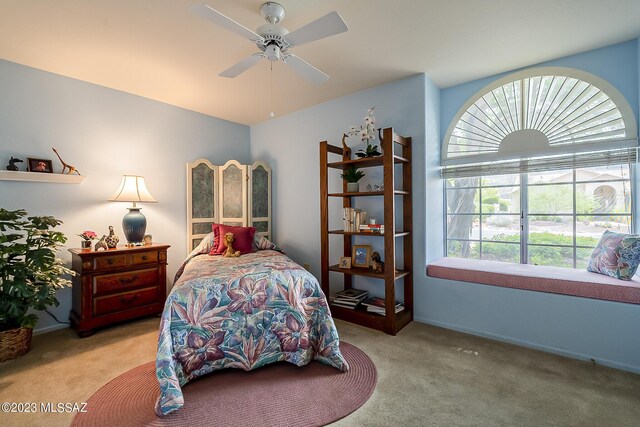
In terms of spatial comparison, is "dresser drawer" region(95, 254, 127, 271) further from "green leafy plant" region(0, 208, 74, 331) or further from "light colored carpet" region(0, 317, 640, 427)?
"light colored carpet" region(0, 317, 640, 427)

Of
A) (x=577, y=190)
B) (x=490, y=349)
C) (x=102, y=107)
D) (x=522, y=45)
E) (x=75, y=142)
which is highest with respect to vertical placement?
(x=522, y=45)

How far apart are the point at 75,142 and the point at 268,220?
2.25 meters

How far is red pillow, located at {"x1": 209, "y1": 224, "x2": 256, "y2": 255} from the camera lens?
328 centimetres

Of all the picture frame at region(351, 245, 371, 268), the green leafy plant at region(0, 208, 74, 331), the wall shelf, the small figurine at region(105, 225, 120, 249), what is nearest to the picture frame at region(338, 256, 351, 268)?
the picture frame at region(351, 245, 371, 268)

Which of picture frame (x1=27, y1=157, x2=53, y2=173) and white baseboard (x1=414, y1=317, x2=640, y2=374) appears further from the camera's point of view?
picture frame (x1=27, y1=157, x2=53, y2=173)

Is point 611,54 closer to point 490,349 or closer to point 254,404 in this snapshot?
point 490,349

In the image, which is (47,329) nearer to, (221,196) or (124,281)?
(124,281)

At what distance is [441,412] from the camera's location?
5.55 ft

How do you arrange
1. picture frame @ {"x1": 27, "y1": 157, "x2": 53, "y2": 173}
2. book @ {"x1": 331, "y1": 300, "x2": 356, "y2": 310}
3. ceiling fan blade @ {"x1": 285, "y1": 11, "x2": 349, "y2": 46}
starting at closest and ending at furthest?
ceiling fan blade @ {"x1": 285, "y1": 11, "x2": 349, "y2": 46}, picture frame @ {"x1": 27, "y1": 157, "x2": 53, "y2": 173}, book @ {"x1": 331, "y1": 300, "x2": 356, "y2": 310}

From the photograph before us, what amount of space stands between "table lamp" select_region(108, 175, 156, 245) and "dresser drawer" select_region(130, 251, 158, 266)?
20 centimetres

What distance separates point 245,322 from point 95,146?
8.39ft

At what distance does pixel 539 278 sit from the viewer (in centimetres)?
244

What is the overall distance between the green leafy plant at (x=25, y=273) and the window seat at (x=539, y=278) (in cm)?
331

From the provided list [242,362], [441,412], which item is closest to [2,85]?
[242,362]
